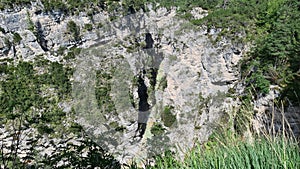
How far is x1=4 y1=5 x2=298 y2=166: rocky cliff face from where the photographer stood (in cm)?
1354

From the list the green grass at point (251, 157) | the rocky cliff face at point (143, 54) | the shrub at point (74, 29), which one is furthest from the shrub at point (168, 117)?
the green grass at point (251, 157)

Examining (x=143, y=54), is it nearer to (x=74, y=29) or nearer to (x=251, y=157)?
(x=74, y=29)

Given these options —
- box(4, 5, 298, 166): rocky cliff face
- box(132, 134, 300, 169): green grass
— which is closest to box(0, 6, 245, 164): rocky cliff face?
box(4, 5, 298, 166): rocky cliff face

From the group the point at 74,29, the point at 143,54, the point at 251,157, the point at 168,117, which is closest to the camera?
the point at 251,157

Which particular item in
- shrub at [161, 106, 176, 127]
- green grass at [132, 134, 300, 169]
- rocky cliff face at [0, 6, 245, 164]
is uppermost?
green grass at [132, 134, 300, 169]

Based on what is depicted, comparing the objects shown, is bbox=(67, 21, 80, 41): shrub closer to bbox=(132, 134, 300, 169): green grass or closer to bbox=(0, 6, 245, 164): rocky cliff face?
bbox=(0, 6, 245, 164): rocky cliff face

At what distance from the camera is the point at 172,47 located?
1738 cm

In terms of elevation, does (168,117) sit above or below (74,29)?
below

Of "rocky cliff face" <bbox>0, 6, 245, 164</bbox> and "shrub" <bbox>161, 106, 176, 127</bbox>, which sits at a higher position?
"rocky cliff face" <bbox>0, 6, 245, 164</bbox>

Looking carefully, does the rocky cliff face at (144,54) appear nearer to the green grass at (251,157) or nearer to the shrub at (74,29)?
the shrub at (74,29)

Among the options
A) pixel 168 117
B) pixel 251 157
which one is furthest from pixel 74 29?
pixel 251 157

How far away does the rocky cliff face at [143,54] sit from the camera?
44.4 ft

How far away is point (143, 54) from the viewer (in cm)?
1675

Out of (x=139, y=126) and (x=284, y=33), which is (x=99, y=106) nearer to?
(x=139, y=126)
